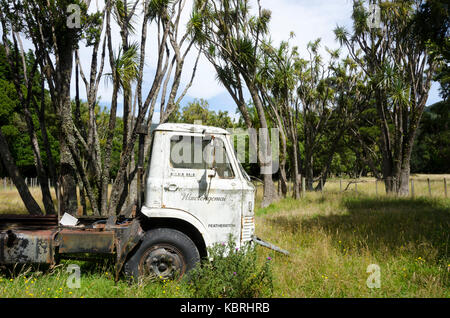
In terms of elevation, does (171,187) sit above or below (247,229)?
above

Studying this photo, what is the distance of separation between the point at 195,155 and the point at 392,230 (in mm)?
5473

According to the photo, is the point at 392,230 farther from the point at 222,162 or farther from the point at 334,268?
the point at 222,162

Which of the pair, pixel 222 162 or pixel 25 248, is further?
pixel 222 162

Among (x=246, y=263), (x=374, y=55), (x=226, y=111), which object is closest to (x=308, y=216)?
(x=246, y=263)

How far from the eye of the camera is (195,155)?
14.8 feet

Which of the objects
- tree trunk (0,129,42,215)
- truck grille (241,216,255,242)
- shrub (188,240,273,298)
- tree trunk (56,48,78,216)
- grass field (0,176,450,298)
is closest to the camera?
shrub (188,240,273,298)

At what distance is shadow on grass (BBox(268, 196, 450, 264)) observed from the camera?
5.75m

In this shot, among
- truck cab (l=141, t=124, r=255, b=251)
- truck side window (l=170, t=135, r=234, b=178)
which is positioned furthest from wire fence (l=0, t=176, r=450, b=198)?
truck side window (l=170, t=135, r=234, b=178)

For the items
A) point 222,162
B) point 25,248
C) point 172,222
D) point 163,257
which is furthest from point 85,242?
point 222,162

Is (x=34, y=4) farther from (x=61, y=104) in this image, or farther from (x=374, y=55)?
(x=374, y=55)

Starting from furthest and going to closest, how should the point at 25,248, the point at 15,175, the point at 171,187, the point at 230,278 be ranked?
the point at 15,175, the point at 171,187, the point at 25,248, the point at 230,278

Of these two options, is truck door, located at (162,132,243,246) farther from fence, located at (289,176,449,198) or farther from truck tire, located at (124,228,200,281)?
fence, located at (289,176,449,198)

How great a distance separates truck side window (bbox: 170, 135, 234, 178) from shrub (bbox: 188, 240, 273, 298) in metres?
1.14

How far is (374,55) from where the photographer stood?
49.0 feet
